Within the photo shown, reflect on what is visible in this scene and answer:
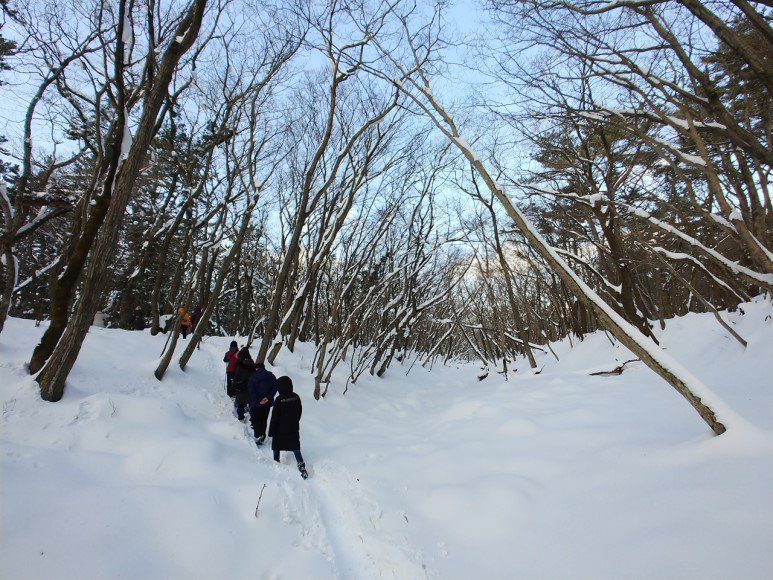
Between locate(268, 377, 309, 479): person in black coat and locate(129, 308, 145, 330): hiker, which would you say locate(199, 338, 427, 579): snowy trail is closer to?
locate(268, 377, 309, 479): person in black coat

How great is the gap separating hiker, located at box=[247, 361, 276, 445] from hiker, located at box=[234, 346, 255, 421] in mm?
940

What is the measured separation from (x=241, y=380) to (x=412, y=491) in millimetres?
4548

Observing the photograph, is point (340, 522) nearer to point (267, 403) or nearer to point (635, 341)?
point (267, 403)

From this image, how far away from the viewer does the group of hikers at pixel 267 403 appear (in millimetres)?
5504

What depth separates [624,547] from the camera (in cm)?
251

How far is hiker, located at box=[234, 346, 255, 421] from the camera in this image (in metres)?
7.36

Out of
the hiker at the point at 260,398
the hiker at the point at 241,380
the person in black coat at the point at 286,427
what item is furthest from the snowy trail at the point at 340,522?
the hiker at the point at 241,380

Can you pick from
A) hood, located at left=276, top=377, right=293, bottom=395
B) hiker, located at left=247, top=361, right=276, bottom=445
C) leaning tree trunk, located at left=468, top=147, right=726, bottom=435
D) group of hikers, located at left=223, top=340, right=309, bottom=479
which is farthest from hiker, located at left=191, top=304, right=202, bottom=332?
leaning tree trunk, located at left=468, top=147, right=726, bottom=435

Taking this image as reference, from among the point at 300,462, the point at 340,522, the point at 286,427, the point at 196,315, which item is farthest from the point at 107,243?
the point at 196,315

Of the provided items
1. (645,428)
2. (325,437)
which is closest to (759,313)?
(645,428)

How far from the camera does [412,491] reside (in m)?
4.44

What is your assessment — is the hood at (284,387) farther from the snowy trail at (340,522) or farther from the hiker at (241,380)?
the hiker at (241,380)

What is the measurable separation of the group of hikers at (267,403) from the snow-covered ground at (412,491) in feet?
1.12

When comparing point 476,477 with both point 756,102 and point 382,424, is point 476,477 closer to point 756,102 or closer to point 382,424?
point 382,424
